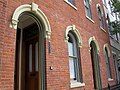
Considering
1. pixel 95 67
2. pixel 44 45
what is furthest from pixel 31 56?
pixel 95 67

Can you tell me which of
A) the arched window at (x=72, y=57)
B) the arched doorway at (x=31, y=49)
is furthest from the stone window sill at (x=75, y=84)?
the arched doorway at (x=31, y=49)

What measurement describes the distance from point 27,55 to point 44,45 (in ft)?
5.16

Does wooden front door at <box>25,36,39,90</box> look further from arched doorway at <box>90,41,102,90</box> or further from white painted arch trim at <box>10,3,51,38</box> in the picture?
arched doorway at <box>90,41,102,90</box>

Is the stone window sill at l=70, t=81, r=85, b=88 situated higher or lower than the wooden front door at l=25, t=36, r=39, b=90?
lower

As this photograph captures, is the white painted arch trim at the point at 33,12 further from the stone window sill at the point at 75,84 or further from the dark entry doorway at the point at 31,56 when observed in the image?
the stone window sill at the point at 75,84

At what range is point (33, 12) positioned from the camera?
21.5ft

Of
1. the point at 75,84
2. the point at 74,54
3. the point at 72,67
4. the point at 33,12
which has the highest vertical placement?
the point at 33,12

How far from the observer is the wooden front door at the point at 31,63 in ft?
24.6

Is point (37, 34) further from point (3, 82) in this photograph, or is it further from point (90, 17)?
point (90, 17)

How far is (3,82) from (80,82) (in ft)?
14.8

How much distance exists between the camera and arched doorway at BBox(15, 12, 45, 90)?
24.7ft

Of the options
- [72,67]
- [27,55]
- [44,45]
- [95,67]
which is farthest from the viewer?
[95,67]

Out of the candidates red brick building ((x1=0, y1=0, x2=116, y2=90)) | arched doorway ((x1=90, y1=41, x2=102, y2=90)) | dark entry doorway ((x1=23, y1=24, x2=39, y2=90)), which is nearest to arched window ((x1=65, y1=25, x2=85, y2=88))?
red brick building ((x1=0, y1=0, x2=116, y2=90))

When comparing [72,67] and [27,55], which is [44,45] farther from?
[72,67]
